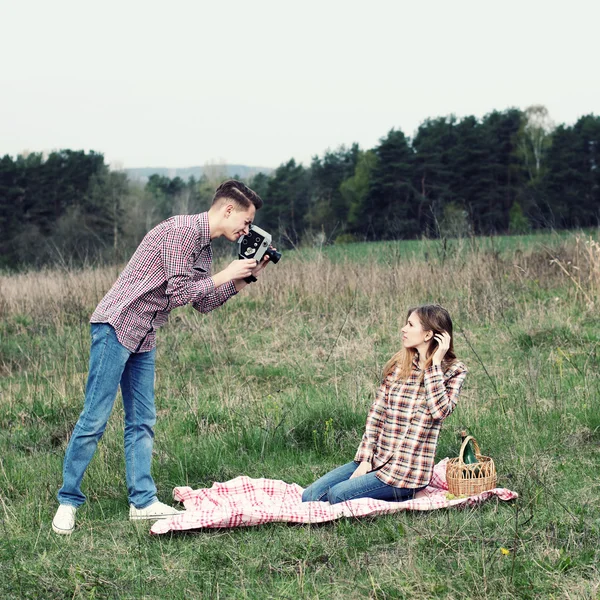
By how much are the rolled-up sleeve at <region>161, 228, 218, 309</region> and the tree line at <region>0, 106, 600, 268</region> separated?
105ft

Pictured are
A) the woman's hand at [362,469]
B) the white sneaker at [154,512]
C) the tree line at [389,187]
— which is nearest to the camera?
the white sneaker at [154,512]

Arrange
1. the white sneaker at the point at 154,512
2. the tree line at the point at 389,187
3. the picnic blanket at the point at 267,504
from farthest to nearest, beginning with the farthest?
the tree line at the point at 389,187 → the white sneaker at the point at 154,512 → the picnic blanket at the point at 267,504

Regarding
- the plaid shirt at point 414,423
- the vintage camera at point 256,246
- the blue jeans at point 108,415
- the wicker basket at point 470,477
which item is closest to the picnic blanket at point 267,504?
the wicker basket at point 470,477

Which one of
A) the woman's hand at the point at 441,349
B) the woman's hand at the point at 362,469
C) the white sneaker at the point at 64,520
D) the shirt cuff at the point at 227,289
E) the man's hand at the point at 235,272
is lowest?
the white sneaker at the point at 64,520

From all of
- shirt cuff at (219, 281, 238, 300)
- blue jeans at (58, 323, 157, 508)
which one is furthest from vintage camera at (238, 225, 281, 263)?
blue jeans at (58, 323, 157, 508)

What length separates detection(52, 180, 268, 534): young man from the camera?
365 cm

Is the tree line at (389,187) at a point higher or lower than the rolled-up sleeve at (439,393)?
higher

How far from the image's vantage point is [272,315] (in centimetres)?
917

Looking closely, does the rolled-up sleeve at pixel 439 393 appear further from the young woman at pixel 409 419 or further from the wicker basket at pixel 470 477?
the wicker basket at pixel 470 477

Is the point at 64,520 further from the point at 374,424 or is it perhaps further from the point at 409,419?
the point at 409,419

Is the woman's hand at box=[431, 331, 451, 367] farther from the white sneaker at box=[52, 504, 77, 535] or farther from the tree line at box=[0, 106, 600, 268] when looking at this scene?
the tree line at box=[0, 106, 600, 268]

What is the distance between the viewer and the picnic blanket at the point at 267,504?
3.48m

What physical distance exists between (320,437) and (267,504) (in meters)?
0.99

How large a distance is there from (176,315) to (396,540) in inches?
245
